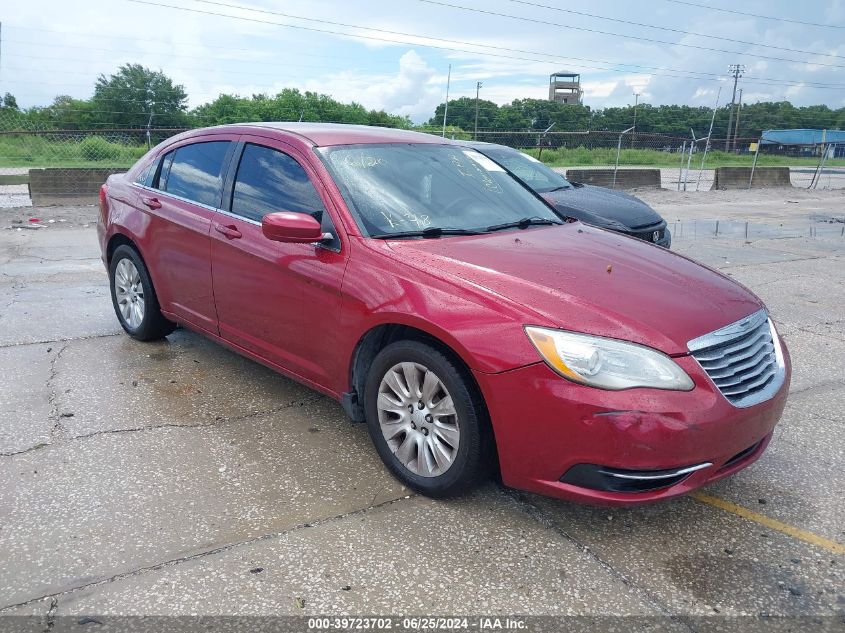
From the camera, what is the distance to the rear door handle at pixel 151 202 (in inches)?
186

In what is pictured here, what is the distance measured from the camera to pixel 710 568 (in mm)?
2748

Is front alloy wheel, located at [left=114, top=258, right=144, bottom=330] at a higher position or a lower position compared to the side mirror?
→ lower

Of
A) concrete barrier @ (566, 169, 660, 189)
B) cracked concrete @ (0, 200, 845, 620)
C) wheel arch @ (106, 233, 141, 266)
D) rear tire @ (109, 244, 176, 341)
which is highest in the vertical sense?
concrete barrier @ (566, 169, 660, 189)

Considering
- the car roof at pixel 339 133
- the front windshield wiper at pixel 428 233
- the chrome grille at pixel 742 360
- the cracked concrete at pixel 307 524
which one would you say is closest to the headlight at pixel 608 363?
the chrome grille at pixel 742 360

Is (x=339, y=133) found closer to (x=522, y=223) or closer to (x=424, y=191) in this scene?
(x=424, y=191)

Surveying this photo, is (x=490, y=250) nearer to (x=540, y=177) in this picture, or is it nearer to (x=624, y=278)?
(x=624, y=278)

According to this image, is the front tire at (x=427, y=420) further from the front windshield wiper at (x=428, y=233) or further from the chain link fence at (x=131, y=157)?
the chain link fence at (x=131, y=157)

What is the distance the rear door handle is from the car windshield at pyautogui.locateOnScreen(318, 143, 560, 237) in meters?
1.53

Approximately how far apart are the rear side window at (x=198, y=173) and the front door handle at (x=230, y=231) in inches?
7.9

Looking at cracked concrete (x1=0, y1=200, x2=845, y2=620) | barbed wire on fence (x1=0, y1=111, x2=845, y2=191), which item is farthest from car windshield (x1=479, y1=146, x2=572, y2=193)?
cracked concrete (x1=0, y1=200, x2=845, y2=620)

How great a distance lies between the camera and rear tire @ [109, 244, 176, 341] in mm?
4957

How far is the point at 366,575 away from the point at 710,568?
4.33ft

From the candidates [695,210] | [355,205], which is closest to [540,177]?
[355,205]

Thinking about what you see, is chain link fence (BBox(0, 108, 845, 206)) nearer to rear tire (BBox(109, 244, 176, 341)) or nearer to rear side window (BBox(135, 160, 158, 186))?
rear tire (BBox(109, 244, 176, 341))
